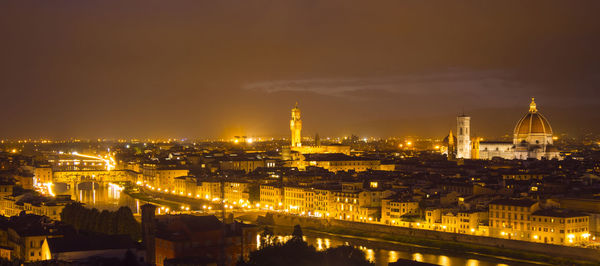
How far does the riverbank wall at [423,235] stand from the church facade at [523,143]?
26.9 m

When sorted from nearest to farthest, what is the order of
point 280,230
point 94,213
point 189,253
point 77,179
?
point 189,253 → point 94,213 → point 280,230 → point 77,179

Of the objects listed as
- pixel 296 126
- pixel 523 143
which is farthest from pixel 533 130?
pixel 296 126

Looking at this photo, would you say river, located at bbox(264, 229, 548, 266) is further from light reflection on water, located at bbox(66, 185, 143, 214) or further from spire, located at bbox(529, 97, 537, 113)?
spire, located at bbox(529, 97, 537, 113)

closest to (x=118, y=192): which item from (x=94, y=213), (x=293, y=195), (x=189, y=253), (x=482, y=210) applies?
(x=293, y=195)

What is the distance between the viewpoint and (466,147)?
55812 millimetres

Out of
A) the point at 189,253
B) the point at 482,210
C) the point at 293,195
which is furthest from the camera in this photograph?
the point at 293,195

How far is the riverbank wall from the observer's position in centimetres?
1995

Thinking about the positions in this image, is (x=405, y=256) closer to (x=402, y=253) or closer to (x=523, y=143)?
Answer: (x=402, y=253)

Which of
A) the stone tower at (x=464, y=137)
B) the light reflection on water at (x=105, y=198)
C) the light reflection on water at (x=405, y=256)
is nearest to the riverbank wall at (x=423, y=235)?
the light reflection on water at (x=405, y=256)

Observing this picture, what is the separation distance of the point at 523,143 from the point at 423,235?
3139 cm

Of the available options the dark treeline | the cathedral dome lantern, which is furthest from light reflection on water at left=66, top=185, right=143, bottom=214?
the cathedral dome lantern

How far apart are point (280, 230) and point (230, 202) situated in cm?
894

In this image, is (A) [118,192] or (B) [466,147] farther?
(B) [466,147]

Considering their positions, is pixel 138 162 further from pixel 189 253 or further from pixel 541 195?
pixel 189 253
